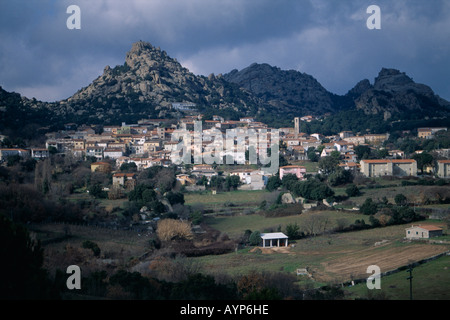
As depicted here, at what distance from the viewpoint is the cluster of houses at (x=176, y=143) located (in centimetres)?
4306

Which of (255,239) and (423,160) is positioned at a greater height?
(423,160)

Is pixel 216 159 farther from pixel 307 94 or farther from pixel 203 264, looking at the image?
pixel 307 94

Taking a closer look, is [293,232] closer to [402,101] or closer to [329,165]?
[329,165]

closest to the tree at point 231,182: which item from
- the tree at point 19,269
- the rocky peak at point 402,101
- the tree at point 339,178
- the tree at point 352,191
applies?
the tree at point 339,178

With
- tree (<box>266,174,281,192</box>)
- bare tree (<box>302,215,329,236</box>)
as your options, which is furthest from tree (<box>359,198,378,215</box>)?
tree (<box>266,174,281,192</box>)

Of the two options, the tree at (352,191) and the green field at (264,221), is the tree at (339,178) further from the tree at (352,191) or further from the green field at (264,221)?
the green field at (264,221)

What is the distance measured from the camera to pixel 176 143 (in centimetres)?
5625

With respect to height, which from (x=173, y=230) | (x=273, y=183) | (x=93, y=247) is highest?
(x=273, y=183)

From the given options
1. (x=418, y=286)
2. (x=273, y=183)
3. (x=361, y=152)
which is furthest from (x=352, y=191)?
(x=418, y=286)

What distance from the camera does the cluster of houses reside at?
1695 inches

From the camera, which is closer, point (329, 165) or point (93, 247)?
point (93, 247)
